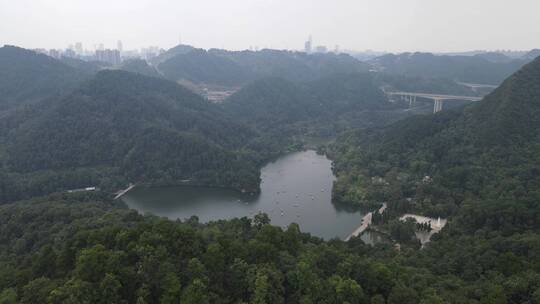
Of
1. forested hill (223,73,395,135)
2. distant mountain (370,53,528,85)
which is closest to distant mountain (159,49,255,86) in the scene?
forested hill (223,73,395,135)

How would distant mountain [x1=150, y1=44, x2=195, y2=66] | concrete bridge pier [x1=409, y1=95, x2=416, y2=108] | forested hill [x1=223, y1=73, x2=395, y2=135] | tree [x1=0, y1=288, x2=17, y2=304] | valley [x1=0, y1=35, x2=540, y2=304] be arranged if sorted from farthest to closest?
distant mountain [x1=150, y1=44, x2=195, y2=66] < concrete bridge pier [x1=409, y1=95, x2=416, y2=108] < forested hill [x1=223, y1=73, x2=395, y2=135] < valley [x1=0, y1=35, x2=540, y2=304] < tree [x1=0, y1=288, x2=17, y2=304]

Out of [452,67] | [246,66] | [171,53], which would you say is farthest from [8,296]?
[452,67]

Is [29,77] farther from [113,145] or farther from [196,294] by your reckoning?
[196,294]

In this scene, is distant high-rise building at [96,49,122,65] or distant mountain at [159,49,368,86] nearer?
distant mountain at [159,49,368,86]

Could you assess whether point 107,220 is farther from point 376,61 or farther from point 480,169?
point 376,61

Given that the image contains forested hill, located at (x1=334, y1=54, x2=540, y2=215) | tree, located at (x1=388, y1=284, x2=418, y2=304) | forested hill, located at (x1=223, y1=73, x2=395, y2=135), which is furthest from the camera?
forested hill, located at (x1=223, y1=73, x2=395, y2=135)

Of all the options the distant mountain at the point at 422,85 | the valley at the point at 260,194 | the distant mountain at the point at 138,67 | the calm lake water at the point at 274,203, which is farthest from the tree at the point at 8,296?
the distant mountain at the point at 422,85

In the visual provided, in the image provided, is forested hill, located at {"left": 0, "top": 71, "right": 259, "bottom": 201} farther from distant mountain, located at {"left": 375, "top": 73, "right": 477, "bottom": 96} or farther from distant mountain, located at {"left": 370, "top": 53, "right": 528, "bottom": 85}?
distant mountain, located at {"left": 370, "top": 53, "right": 528, "bottom": 85}

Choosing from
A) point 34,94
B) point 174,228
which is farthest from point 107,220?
point 34,94
